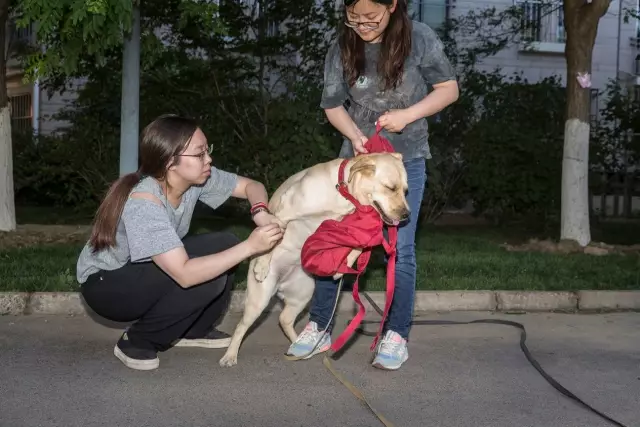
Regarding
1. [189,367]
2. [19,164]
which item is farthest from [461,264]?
Result: [19,164]

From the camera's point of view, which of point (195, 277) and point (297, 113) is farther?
point (297, 113)

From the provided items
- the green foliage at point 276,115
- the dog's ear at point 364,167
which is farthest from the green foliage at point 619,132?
the dog's ear at point 364,167

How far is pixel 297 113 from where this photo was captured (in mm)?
9617

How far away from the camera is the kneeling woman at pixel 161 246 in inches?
156

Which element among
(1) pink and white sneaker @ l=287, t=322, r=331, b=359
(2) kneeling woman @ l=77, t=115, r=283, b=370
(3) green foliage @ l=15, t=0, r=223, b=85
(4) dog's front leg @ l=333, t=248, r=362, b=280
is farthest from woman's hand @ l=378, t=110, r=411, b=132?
(3) green foliage @ l=15, t=0, r=223, b=85

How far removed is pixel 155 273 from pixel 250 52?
20.4ft

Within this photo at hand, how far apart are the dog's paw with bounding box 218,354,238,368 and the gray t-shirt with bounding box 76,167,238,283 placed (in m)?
0.73

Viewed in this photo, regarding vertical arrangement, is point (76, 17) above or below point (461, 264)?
above

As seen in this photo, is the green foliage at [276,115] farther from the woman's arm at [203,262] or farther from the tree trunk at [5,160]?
the woman's arm at [203,262]

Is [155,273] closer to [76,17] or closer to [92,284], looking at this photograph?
[92,284]

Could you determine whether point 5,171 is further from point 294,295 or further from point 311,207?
point 311,207

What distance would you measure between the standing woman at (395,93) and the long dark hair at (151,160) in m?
0.93

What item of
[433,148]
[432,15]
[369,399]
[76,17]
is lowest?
[369,399]

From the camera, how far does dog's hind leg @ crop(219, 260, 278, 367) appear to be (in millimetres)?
4504
